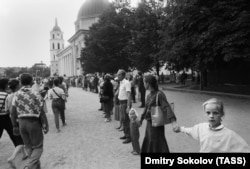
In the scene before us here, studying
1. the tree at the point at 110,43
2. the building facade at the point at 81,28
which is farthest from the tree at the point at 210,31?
the building facade at the point at 81,28

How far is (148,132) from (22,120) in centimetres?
213

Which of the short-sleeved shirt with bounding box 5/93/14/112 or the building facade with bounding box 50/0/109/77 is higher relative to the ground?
the building facade with bounding box 50/0/109/77

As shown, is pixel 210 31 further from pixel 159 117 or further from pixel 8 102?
pixel 8 102

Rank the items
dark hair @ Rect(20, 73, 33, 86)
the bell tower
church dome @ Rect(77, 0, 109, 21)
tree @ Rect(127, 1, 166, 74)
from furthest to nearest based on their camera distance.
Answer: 1. the bell tower
2. church dome @ Rect(77, 0, 109, 21)
3. tree @ Rect(127, 1, 166, 74)
4. dark hair @ Rect(20, 73, 33, 86)

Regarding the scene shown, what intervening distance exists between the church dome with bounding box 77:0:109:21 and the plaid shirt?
243 feet

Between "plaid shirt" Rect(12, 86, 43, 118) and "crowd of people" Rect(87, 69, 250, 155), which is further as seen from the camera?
"plaid shirt" Rect(12, 86, 43, 118)

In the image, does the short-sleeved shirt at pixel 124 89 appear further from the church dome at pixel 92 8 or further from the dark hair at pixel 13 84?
the church dome at pixel 92 8

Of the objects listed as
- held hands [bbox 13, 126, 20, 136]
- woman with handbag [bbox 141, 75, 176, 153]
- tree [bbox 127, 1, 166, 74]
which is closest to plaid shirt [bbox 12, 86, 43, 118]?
held hands [bbox 13, 126, 20, 136]

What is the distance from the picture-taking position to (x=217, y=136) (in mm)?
2777

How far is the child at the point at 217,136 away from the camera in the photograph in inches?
106

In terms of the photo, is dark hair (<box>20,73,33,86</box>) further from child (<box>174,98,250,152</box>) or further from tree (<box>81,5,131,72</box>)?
tree (<box>81,5,131,72</box>)

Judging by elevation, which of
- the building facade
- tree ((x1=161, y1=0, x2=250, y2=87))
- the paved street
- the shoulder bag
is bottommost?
the paved street

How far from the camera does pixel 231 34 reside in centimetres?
1416

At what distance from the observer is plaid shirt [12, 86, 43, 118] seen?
4429mm
